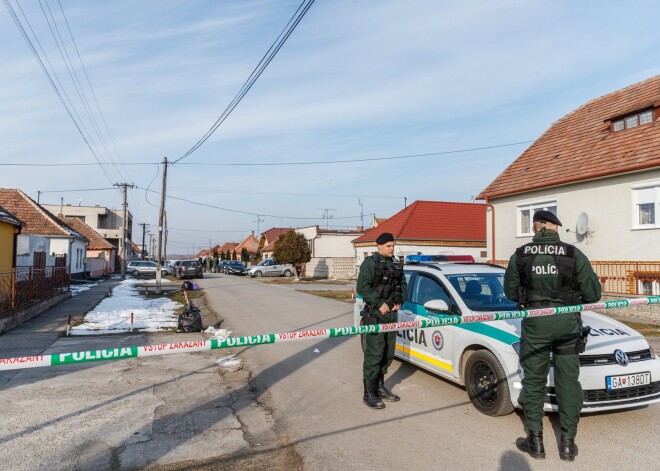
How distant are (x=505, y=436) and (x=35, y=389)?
547cm

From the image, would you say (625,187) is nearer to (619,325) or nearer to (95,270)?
(619,325)

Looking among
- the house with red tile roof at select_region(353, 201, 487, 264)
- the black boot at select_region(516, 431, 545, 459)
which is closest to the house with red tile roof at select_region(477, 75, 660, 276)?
the black boot at select_region(516, 431, 545, 459)

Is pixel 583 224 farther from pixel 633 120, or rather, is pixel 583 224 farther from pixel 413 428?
pixel 413 428

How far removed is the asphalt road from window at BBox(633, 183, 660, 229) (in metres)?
9.62

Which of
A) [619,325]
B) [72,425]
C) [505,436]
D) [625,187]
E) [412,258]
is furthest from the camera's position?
[625,187]

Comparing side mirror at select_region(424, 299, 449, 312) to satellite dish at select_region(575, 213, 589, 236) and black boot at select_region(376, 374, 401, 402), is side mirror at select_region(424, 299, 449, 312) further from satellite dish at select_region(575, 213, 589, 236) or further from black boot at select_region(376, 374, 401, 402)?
satellite dish at select_region(575, 213, 589, 236)

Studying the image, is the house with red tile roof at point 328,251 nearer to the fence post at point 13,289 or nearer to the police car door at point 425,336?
the fence post at point 13,289

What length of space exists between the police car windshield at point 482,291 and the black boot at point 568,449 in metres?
1.83

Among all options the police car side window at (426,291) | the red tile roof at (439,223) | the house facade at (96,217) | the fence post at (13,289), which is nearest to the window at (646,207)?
the police car side window at (426,291)

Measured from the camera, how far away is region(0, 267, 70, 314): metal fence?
37.0 ft

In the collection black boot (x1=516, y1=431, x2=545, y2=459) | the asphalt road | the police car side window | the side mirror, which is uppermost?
the police car side window

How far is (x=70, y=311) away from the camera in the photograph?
1447 cm

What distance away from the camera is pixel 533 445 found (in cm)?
404

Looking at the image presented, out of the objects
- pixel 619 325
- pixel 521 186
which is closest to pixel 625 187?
pixel 521 186
